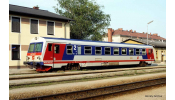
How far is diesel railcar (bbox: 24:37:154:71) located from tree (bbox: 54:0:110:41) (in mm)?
17035

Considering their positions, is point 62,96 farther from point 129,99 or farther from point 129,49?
point 129,49

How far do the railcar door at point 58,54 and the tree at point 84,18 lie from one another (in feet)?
69.9

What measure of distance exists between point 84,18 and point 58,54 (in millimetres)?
24107

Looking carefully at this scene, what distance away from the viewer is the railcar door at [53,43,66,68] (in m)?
16.9

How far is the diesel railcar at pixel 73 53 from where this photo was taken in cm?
1666

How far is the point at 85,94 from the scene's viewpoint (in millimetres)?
8516

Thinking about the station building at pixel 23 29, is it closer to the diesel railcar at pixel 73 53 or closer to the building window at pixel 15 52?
the building window at pixel 15 52

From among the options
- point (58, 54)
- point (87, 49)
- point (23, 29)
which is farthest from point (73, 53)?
point (23, 29)

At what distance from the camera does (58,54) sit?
17094 millimetres

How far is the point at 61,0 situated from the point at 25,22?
21.0 m

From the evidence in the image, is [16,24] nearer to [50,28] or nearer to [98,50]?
[50,28]

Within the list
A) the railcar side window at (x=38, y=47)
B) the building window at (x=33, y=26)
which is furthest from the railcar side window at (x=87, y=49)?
the building window at (x=33, y=26)
